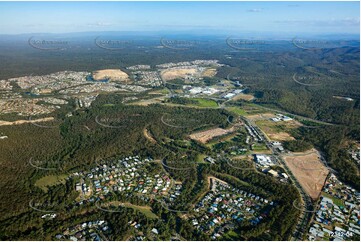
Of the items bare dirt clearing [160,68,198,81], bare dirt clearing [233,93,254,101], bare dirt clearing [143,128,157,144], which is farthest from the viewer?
bare dirt clearing [160,68,198,81]

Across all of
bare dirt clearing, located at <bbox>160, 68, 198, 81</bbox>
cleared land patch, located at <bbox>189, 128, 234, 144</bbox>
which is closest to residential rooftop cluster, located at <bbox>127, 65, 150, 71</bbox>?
bare dirt clearing, located at <bbox>160, 68, 198, 81</bbox>

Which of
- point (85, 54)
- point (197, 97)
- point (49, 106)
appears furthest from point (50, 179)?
point (85, 54)

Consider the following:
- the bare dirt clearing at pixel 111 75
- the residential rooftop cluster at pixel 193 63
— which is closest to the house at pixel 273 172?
the bare dirt clearing at pixel 111 75

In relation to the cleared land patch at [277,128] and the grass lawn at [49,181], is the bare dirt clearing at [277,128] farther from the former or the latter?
the grass lawn at [49,181]

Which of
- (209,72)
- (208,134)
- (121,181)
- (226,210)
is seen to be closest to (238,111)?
(208,134)

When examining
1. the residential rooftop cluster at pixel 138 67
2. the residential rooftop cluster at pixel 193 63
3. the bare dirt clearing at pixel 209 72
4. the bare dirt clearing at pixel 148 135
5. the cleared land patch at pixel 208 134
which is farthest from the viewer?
the residential rooftop cluster at pixel 193 63

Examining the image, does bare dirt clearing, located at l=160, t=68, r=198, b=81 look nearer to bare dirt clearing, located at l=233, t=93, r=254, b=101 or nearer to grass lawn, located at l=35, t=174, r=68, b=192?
bare dirt clearing, located at l=233, t=93, r=254, b=101

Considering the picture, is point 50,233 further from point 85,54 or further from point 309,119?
point 85,54
